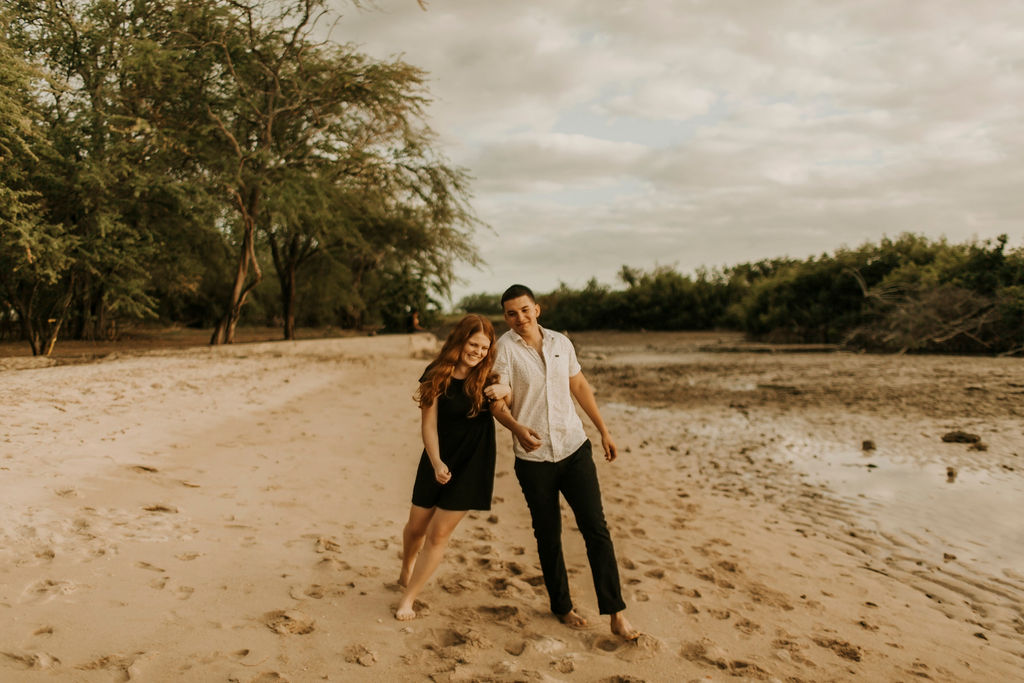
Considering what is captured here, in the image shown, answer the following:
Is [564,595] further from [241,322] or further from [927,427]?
[241,322]

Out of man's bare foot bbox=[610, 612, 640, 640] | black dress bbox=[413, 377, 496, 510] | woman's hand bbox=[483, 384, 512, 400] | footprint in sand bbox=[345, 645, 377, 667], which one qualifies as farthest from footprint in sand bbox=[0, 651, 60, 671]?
man's bare foot bbox=[610, 612, 640, 640]

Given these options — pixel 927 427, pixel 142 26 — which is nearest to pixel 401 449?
pixel 927 427

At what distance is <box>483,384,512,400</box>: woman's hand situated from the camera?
3.76 m

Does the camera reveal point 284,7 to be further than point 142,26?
Yes

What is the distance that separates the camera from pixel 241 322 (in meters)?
37.4

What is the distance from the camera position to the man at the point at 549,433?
12.7 ft

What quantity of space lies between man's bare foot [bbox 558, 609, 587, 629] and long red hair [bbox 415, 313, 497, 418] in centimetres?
124

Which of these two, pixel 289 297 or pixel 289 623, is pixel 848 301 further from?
pixel 289 623

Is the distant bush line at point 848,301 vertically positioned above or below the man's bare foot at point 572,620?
above

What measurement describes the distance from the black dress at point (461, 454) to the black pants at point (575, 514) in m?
0.22

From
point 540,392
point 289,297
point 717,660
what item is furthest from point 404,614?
point 289,297

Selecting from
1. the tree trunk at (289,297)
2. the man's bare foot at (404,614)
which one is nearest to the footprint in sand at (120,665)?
the man's bare foot at (404,614)

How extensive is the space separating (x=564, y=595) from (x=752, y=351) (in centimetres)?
2536

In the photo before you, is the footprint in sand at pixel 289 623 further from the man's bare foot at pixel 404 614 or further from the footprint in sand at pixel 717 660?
the footprint in sand at pixel 717 660
